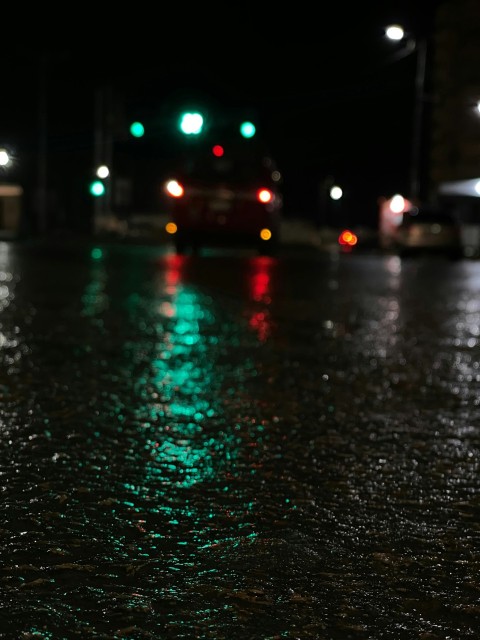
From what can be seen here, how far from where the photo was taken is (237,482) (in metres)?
4.77

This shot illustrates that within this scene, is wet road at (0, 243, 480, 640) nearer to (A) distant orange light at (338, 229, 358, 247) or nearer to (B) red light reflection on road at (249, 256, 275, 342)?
(B) red light reflection on road at (249, 256, 275, 342)

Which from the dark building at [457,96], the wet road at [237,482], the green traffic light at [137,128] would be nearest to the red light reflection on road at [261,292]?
the wet road at [237,482]

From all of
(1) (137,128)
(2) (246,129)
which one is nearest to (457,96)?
(1) (137,128)

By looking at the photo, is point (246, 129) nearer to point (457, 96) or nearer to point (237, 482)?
point (237, 482)

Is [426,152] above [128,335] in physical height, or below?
above

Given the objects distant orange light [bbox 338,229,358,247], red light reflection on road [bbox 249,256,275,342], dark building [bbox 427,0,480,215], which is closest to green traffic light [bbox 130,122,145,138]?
distant orange light [bbox 338,229,358,247]

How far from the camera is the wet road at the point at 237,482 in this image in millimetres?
3139

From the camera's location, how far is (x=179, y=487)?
15.2 feet

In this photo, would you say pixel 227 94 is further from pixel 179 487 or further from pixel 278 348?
pixel 179 487

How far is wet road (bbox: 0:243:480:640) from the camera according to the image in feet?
10.3

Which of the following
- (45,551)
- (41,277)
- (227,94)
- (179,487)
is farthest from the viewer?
(227,94)

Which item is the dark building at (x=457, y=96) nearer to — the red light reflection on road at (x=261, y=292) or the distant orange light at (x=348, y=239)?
the distant orange light at (x=348, y=239)

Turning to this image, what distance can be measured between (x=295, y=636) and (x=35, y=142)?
78.1 metres

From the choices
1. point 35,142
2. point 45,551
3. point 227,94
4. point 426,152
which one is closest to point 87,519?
point 45,551
